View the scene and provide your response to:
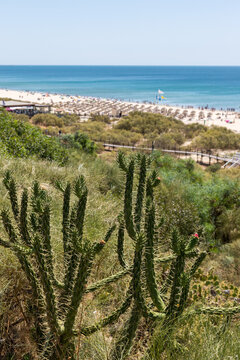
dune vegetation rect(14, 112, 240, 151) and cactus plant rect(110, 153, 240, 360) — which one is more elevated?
cactus plant rect(110, 153, 240, 360)

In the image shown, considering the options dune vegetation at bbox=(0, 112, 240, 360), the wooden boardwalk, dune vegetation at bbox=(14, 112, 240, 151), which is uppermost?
dune vegetation at bbox=(0, 112, 240, 360)

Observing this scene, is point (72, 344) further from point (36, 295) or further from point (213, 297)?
point (213, 297)

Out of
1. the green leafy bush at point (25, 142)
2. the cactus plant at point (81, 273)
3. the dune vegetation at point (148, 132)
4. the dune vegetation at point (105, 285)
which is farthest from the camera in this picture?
the dune vegetation at point (148, 132)

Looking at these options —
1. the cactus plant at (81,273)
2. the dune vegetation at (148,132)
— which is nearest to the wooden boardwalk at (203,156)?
the dune vegetation at (148,132)

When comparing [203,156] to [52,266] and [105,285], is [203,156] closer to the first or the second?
[105,285]

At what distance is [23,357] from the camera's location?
339 cm

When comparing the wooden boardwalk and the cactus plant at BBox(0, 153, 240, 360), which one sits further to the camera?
the wooden boardwalk

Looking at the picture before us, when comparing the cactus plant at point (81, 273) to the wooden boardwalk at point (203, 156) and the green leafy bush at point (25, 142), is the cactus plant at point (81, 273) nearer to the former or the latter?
the green leafy bush at point (25, 142)

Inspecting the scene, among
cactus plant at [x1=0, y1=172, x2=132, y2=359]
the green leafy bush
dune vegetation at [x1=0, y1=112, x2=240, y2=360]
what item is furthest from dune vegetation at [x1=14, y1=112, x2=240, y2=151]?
cactus plant at [x1=0, y1=172, x2=132, y2=359]

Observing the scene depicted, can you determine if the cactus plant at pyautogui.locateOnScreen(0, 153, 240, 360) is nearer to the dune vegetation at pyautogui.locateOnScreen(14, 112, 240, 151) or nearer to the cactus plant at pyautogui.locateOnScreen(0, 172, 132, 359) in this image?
the cactus plant at pyautogui.locateOnScreen(0, 172, 132, 359)

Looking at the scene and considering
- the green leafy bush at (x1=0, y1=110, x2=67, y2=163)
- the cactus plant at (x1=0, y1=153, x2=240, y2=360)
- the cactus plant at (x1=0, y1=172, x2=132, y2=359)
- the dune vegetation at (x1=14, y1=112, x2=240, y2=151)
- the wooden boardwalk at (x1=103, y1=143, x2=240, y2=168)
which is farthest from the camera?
the dune vegetation at (x1=14, y1=112, x2=240, y2=151)

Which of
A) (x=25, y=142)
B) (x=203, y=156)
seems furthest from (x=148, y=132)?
(x=25, y=142)

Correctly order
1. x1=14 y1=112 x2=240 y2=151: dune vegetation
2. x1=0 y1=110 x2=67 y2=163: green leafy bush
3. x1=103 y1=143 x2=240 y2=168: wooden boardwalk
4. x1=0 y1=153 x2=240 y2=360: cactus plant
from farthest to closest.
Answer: x1=14 y1=112 x2=240 y2=151: dune vegetation, x1=103 y1=143 x2=240 y2=168: wooden boardwalk, x1=0 y1=110 x2=67 y2=163: green leafy bush, x1=0 y1=153 x2=240 y2=360: cactus plant

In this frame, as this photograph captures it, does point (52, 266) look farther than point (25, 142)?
No
